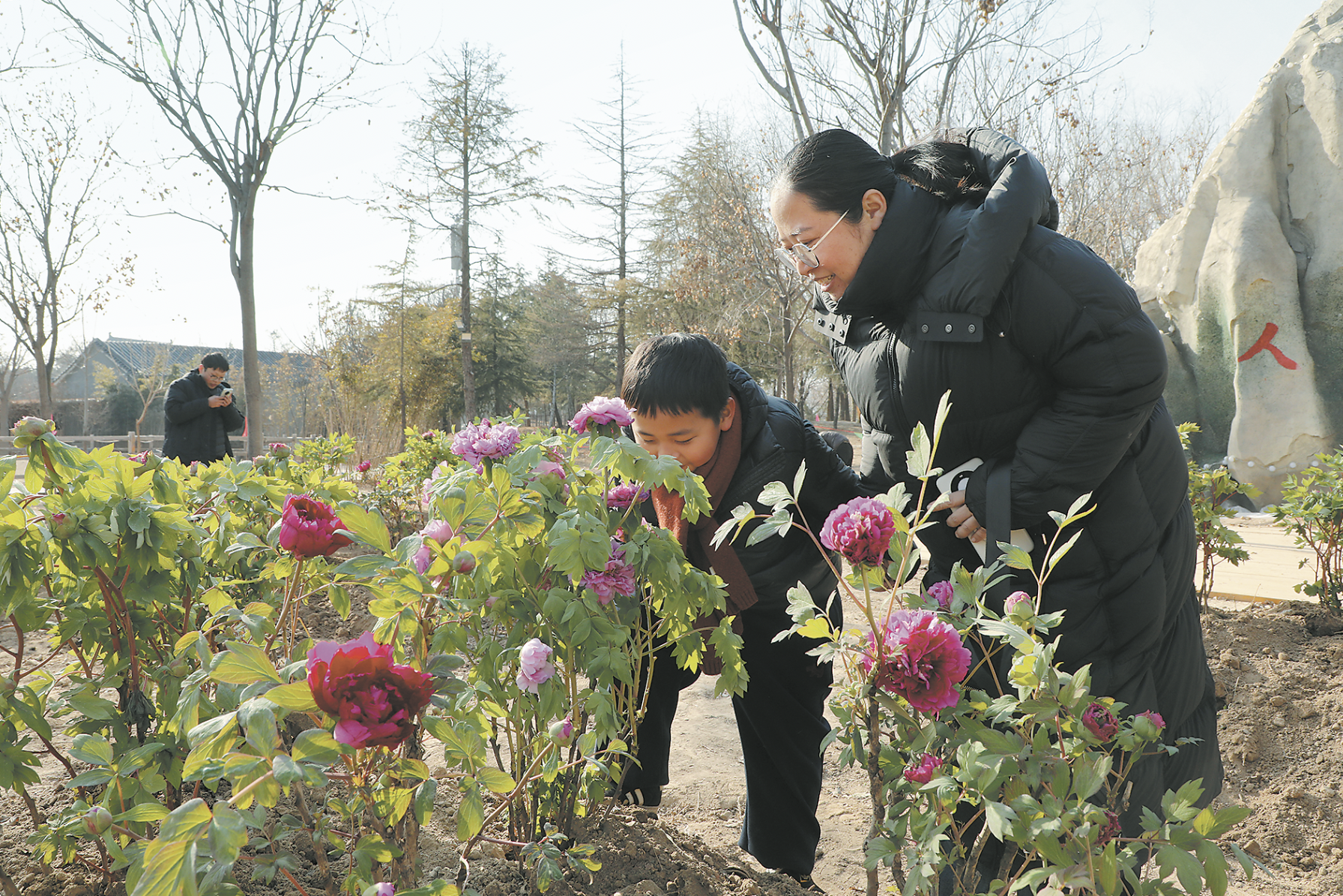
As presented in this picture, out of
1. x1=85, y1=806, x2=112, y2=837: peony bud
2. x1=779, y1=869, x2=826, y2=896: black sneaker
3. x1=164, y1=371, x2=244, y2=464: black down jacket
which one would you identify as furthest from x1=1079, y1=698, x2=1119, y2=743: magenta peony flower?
x1=164, y1=371, x2=244, y2=464: black down jacket

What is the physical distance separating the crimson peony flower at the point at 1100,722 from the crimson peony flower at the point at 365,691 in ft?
2.62

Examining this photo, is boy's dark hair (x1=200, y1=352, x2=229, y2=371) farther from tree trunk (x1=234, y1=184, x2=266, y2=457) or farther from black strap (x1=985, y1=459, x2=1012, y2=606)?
black strap (x1=985, y1=459, x2=1012, y2=606)

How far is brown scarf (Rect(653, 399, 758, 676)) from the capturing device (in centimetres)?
171

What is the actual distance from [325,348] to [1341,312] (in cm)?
2167

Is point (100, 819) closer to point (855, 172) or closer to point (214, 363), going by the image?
point (855, 172)

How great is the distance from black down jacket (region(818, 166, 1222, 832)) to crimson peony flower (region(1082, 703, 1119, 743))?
15.9 inches

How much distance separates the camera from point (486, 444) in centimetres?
143

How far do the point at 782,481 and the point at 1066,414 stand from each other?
0.64 meters

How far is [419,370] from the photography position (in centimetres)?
2170

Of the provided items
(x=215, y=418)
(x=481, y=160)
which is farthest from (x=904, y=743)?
(x=481, y=160)

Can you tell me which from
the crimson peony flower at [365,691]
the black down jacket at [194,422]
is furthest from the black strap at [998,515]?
the black down jacket at [194,422]

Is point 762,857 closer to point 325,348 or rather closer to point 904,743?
point 904,743

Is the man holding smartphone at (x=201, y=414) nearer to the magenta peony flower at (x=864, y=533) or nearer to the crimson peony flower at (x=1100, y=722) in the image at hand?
the magenta peony flower at (x=864, y=533)

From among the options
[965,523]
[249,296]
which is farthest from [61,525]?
[249,296]
